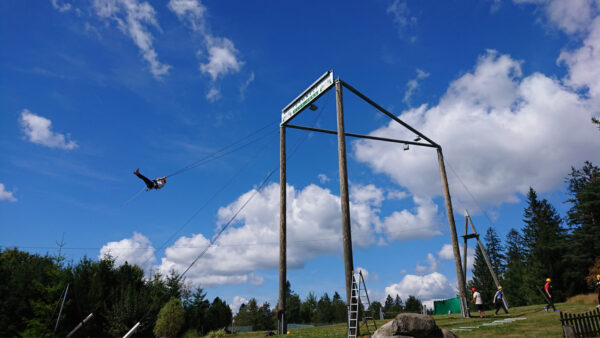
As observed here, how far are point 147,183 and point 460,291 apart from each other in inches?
693

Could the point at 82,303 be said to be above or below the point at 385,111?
below

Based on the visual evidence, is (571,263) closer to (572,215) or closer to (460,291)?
(572,215)

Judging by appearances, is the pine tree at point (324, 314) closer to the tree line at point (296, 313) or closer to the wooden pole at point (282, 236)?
the tree line at point (296, 313)

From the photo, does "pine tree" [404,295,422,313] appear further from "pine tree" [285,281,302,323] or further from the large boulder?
the large boulder

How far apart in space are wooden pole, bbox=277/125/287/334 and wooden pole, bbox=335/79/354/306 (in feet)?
15.0

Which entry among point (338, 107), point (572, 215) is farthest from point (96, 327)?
point (572, 215)

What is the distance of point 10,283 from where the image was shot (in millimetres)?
26609

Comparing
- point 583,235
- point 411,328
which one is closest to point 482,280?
point 583,235

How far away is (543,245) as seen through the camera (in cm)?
5253

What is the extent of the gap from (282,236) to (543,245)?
5107 centimetres

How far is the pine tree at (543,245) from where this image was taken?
50.3 m

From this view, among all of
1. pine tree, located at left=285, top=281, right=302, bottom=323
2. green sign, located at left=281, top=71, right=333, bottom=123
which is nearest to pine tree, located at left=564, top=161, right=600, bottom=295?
green sign, located at left=281, top=71, right=333, bottom=123

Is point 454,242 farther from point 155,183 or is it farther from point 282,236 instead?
point 155,183

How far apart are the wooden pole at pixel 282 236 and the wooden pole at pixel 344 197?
4574 mm
